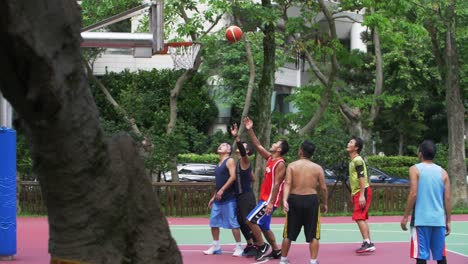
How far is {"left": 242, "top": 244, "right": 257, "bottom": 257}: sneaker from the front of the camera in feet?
48.0

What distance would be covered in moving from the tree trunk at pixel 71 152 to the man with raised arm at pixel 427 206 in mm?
5276

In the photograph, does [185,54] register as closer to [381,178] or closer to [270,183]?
[270,183]

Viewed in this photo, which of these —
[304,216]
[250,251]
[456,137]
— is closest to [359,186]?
[250,251]

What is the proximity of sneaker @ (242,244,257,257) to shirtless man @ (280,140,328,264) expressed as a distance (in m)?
1.52

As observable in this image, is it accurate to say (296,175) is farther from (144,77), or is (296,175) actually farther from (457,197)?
(144,77)

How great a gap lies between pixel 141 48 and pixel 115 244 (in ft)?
34.6

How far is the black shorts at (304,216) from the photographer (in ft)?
42.3

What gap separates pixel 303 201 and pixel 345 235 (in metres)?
6.54

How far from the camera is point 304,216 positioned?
510 inches

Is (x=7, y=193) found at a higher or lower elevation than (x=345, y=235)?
higher

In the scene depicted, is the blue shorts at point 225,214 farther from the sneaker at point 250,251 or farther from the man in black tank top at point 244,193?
the sneaker at point 250,251

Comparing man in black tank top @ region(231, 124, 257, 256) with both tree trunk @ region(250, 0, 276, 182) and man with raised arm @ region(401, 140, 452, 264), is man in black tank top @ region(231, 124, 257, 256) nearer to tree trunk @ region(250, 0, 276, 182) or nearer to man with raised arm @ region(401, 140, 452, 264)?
man with raised arm @ region(401, 140, 452, 264)

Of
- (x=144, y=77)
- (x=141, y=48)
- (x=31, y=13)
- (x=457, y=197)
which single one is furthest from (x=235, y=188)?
(x=144, y=77)

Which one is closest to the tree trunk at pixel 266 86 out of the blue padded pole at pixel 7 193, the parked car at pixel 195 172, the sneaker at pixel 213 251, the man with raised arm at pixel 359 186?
Result: the parked car at pixel 195 172
